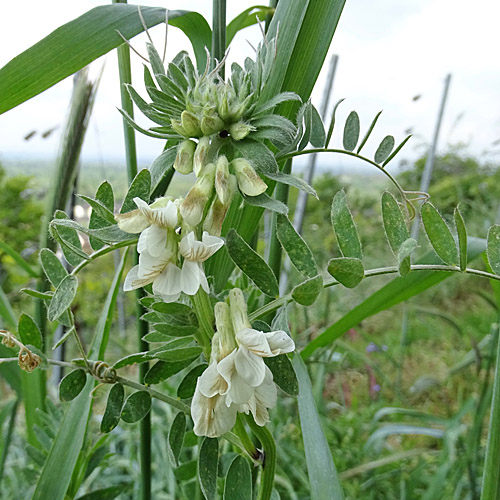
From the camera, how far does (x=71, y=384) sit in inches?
11.0

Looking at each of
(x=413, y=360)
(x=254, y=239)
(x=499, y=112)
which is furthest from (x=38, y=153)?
(x=499, y=112)

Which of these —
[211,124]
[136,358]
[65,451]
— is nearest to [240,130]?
[211,124]

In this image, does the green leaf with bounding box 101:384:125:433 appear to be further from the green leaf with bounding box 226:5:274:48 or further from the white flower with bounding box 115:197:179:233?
the green leaf with bounding box 226:5:274:48

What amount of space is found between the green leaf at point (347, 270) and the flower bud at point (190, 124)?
8 centimetres

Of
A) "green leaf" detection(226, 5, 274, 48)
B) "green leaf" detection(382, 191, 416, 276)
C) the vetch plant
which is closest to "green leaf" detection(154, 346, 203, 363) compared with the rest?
the vetch plant

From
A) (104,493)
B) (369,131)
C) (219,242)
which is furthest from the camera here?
(104,493)

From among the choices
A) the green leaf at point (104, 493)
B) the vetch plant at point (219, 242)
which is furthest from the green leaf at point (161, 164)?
the green leaf at point (104, 493)

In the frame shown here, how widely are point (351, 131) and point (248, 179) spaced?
12 centimetres

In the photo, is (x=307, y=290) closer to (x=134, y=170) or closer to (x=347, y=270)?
(x=347, y=270)

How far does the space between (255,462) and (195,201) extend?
0.47ft

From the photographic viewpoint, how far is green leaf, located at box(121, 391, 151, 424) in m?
0.27

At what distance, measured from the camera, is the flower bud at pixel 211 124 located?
0.69 ft

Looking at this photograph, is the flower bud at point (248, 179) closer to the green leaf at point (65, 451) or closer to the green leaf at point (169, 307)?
the green leaf at point (169, 307)

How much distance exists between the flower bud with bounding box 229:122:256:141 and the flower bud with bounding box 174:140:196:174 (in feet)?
0.06
